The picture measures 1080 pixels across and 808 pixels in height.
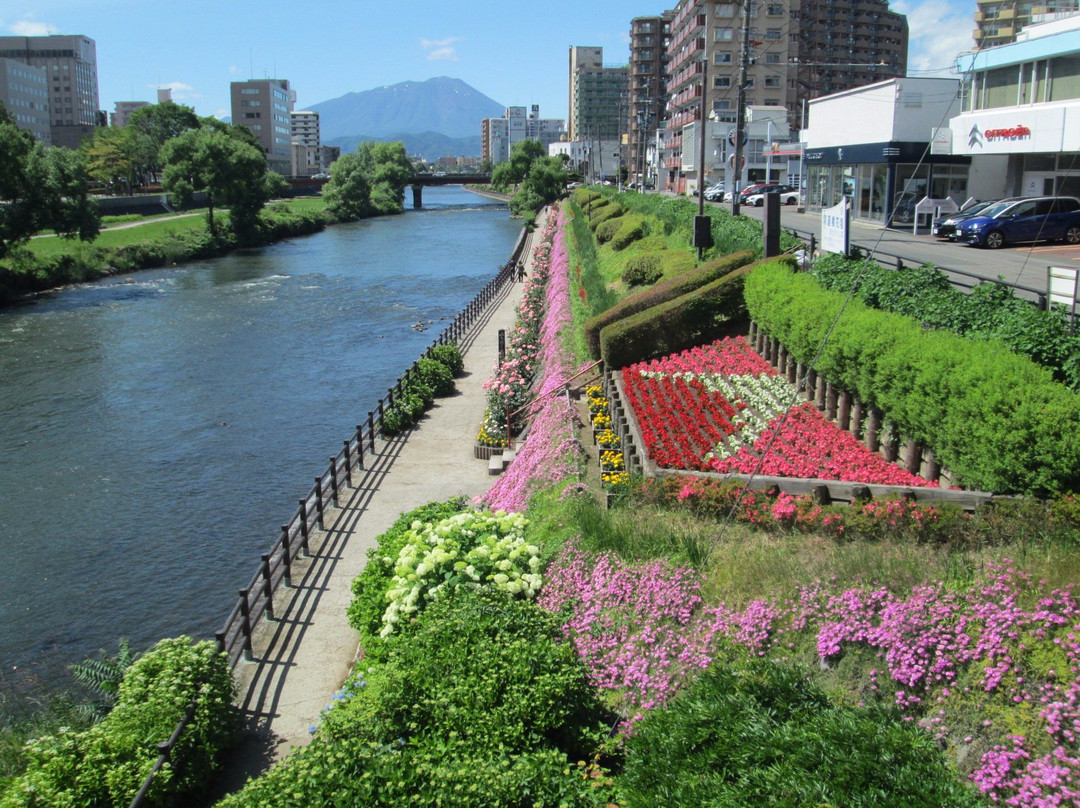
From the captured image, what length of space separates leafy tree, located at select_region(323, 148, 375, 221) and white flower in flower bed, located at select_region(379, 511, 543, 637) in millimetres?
94179

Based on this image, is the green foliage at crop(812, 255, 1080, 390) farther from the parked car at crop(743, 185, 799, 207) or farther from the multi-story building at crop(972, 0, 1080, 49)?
the parked car at crop(743, 185, 799, 207)

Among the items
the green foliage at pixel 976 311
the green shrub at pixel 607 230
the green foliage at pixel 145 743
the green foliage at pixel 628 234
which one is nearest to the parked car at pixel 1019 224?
the green foliage at pixel 976 311

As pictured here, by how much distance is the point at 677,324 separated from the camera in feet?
63.6

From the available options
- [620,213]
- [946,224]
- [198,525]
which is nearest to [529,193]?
[620,213]

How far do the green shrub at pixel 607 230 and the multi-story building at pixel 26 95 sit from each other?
Result: 125 m

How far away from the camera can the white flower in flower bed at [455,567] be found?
9125 millimetres

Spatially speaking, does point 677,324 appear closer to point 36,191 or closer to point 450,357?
point 450,357

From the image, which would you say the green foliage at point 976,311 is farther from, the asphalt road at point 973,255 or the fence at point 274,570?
the fence at point 274,570

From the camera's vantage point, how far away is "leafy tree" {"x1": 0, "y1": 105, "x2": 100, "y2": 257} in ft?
154

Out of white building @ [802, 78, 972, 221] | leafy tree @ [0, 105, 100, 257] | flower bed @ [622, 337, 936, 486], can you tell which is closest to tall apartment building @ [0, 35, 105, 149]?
leafy tree @ [0, 105, 100, 257]

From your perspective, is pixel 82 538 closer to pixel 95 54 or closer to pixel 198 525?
pixel 198 525

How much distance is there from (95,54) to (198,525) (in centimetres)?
21349

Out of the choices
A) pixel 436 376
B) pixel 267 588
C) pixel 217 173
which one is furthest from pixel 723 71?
pixel 267 588

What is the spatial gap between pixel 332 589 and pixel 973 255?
63.9ft
